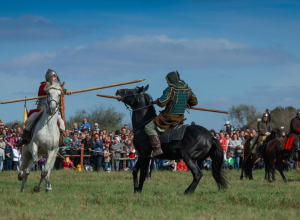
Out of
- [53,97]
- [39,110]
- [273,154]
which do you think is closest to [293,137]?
[273,154]

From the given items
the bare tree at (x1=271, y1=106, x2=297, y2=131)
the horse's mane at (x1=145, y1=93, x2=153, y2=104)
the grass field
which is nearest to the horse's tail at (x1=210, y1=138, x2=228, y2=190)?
the grass field

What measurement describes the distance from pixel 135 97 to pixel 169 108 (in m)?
1.05

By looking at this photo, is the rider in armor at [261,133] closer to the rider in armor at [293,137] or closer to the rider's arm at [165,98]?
the rider in armor at [293,137]

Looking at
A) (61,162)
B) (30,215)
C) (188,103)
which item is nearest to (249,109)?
(61,162)

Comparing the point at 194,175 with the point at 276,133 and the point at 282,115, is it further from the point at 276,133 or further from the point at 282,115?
the point at 282,115

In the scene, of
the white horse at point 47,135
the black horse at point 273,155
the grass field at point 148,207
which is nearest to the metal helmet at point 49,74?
the white horse at point 47,135

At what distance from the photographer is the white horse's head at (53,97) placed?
12.2 meters

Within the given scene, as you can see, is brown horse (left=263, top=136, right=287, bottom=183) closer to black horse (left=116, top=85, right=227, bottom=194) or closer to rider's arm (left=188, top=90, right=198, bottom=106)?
black horse (left=116, top=85, right=227, bottom=194)

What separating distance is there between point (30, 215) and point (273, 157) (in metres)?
12.4

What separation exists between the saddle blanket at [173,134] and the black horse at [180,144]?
0.35ft

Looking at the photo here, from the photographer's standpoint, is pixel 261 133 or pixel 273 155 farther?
pixel 261 133

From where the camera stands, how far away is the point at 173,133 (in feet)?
39.4

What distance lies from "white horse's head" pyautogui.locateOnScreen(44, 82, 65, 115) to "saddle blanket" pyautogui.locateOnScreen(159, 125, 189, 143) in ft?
7.72

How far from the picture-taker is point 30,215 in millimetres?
8359
